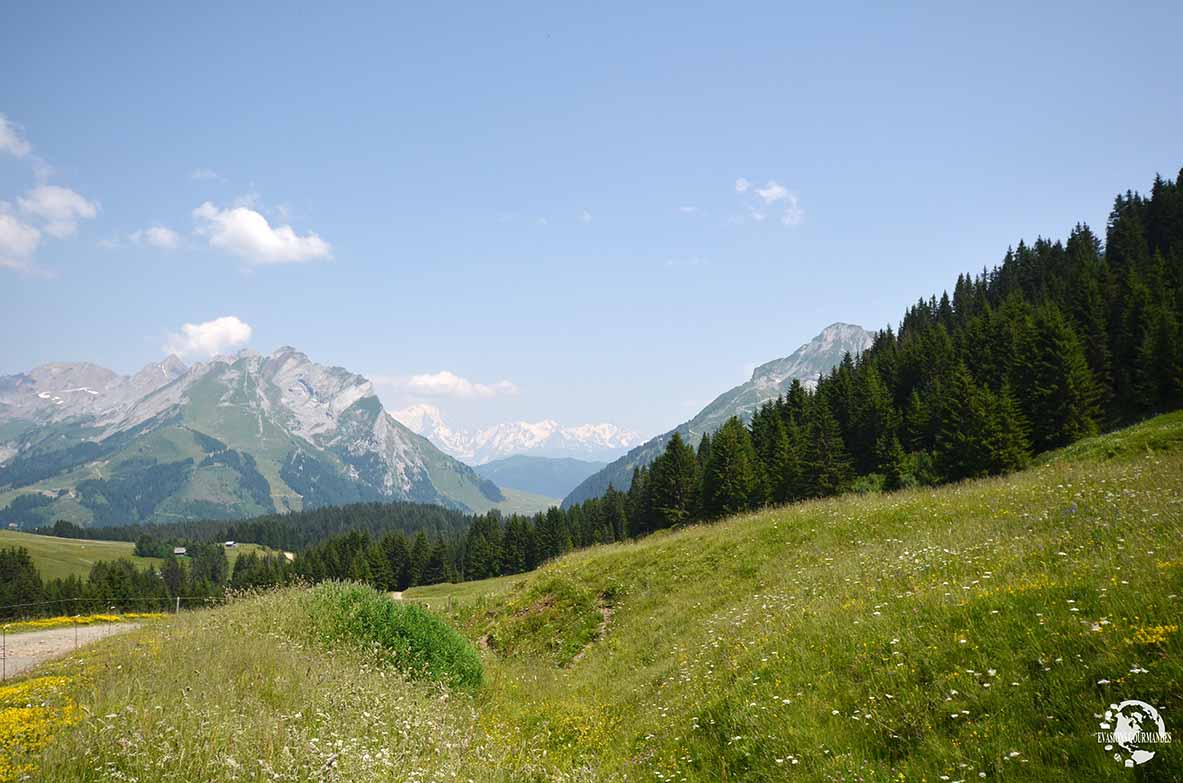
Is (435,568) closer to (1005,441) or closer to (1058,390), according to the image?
(1005,441)

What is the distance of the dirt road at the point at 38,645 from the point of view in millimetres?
15062

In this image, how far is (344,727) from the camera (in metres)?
8.34

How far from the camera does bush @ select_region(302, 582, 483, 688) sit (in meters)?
13.5

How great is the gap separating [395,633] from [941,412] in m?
65.7

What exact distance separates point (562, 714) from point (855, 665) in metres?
7.26

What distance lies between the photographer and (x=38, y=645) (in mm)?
19625

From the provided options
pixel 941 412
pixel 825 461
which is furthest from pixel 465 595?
pixel 941 412

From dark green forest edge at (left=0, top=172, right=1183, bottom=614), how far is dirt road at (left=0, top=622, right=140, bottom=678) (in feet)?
17.4

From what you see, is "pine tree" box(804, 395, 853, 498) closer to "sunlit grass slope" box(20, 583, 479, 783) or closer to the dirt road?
"sunlit grass slope" box(20, 583, 479, 783)

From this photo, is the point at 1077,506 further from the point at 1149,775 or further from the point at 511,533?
the point at 511,533

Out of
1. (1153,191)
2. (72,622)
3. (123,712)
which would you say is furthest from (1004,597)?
(1153,191)

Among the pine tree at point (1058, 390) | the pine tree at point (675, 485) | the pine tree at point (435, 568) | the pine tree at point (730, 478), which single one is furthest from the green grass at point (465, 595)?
the pine tree at point (435, 568)

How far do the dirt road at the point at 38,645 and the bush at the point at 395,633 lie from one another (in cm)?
670

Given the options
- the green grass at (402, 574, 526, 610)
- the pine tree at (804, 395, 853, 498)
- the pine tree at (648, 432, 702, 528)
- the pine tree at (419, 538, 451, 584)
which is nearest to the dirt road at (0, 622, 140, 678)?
the green grass at (402, 574, 526, 610)
